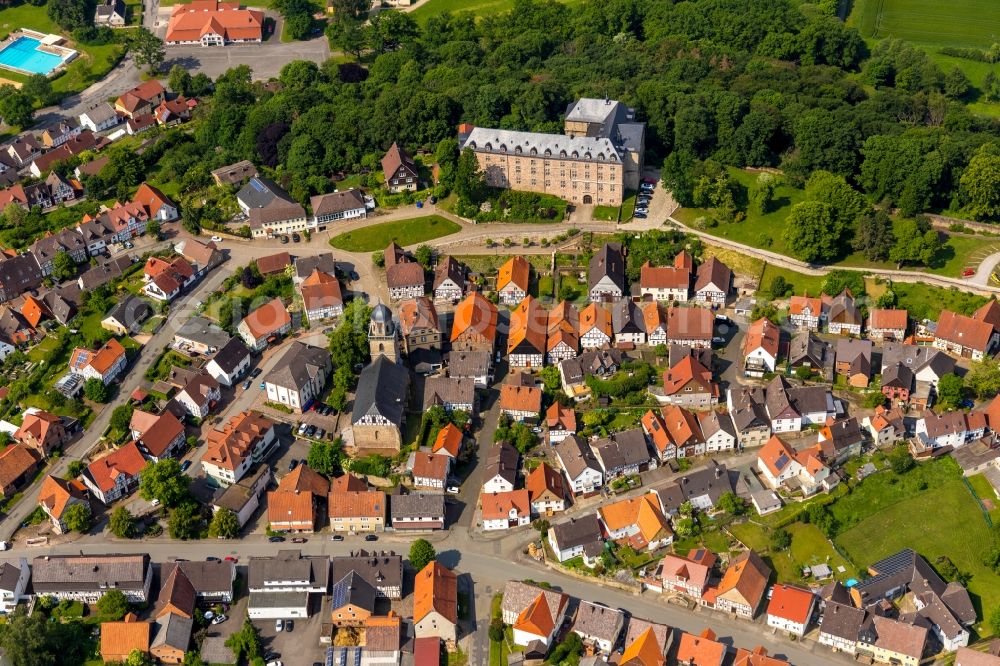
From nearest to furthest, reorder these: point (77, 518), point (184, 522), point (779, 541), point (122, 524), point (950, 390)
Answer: point (779, 541) < point (184, 522) < point (122, 524) < point (77, 518) < point (950, 390)

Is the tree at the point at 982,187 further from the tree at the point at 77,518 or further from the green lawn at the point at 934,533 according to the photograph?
the tree at the point at 77,518

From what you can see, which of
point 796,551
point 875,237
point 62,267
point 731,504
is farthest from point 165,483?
point 875,237

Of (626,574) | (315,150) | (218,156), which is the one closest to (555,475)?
(626,574)

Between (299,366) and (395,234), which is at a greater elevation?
(395,234)

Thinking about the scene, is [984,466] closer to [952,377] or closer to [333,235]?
[952,377]

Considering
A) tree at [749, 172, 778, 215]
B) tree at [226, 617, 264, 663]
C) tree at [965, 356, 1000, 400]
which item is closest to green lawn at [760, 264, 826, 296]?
tree at [749, 172, 778, 215]

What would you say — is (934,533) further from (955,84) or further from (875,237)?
(955,84)

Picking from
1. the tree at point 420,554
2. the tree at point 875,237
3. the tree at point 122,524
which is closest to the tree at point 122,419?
the tree at point 122,524
